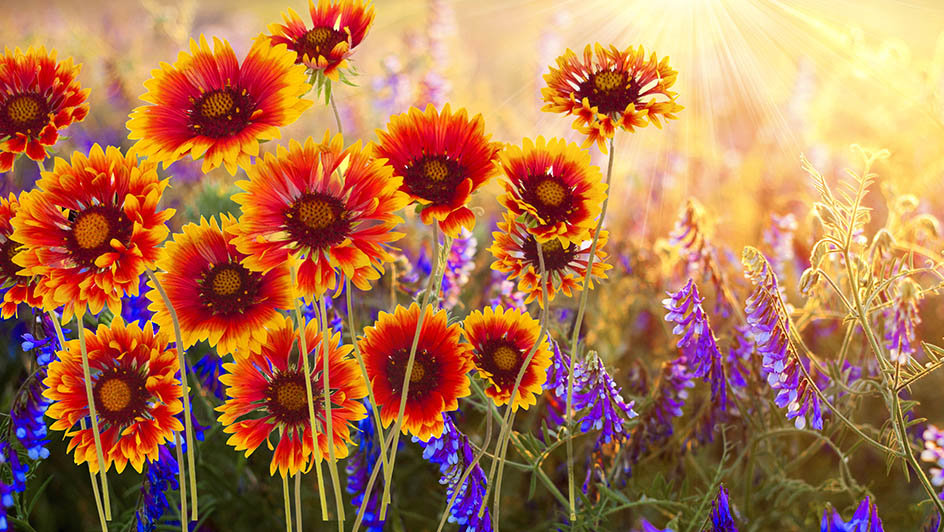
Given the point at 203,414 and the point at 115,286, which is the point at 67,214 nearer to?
the point at 115,286

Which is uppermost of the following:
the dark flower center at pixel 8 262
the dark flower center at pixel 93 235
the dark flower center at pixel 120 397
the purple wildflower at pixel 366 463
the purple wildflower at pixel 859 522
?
the dark flower center at pixel 8 262

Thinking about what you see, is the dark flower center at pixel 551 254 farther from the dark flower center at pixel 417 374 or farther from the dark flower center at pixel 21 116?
the dark flower center at pixel 21 116

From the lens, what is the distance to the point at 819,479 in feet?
5.39

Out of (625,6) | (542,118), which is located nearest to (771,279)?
(625,6)

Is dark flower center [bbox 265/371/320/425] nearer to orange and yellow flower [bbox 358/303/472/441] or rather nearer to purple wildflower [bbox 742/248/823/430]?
orange and yellow flower [bbox 358/303/472/441]

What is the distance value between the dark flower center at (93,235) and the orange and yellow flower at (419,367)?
0.36 m

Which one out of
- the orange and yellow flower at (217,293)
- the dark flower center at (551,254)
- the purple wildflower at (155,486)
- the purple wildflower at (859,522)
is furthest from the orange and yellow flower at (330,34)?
the purple wildflower at (859,522)

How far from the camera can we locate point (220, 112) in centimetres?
85

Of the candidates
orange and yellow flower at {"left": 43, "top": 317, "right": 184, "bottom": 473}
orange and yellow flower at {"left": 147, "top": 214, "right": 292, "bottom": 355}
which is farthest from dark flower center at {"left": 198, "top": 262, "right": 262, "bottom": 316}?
orange and yellow flower at {"left": 43, "top": 317, "right": 184, "bottom": 473}

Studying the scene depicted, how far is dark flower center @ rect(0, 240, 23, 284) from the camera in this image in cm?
95

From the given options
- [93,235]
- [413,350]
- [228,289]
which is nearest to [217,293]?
[228,289]

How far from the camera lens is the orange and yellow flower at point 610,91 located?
86 cm

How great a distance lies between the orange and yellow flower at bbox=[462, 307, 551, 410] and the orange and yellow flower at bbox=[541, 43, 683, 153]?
31 cm

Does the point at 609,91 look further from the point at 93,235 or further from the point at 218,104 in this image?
the point at 93,235
